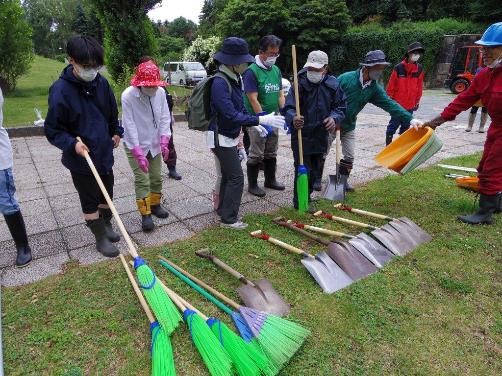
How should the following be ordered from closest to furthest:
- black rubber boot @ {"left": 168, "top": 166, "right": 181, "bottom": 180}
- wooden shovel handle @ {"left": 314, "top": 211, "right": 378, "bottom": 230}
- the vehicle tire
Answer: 1. wooden shovel handle @ {"left": 314, "top": 211, "right": 378, "bottom": 230}
2. black rubber boot @ {"left": 168, "top": 166, "right": 181, "bottom": 180}
3. the vehicle tire

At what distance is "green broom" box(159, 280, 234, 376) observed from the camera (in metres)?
2.24

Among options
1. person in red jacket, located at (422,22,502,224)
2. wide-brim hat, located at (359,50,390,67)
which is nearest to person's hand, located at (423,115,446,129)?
person in red jacket, located at (422,22,502,224)

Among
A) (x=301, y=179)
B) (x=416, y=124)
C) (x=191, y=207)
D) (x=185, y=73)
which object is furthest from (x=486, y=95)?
(x=185, y=73)

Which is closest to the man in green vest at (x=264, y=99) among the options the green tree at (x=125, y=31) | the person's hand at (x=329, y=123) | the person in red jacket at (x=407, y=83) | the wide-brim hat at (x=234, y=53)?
the person's hand at (x=329, y=123)

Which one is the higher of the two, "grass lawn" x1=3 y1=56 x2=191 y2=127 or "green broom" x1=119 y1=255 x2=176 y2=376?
"green broom" x1=119 y1=255 x2=176 y2=376

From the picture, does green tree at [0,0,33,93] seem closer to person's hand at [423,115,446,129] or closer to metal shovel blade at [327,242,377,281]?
person's hand at [423,115,446,129]

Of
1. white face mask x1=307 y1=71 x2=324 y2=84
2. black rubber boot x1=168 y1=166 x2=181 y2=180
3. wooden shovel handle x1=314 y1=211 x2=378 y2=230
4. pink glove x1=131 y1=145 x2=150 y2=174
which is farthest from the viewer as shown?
black rubber boot x1=168 y1=166 x2=181 y2=180

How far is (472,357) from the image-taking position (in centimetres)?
243

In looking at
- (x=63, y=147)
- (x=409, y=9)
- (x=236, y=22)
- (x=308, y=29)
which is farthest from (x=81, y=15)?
(x=63, y=147)

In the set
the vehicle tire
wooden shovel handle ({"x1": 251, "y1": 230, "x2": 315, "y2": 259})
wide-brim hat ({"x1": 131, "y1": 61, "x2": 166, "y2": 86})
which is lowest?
the vehicle tire

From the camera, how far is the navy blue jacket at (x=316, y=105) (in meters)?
4.17

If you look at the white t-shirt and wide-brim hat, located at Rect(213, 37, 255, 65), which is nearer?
the white t-shirt

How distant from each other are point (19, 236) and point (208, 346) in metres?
2.30

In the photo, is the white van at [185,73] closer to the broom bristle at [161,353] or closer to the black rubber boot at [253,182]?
the black rubber boot at [253,182]
